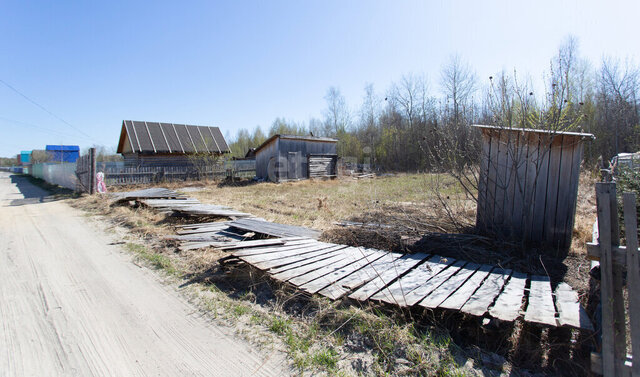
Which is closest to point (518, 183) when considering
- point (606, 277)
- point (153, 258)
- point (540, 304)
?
point (540, 304)

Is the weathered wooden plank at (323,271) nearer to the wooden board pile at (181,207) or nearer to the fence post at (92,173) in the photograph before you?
the wooden board pile at (181,207)

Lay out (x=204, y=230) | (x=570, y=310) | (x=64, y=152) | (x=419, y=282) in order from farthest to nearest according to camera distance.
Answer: (x=64, y=152) < (x=204, y=230) < (x=419, y=282) < (x=570, y=310)

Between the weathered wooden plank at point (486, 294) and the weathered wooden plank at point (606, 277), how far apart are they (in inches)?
30.5

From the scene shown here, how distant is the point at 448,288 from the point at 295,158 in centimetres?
1832

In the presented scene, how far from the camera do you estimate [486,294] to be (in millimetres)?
2992

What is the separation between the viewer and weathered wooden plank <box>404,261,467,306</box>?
2975mm

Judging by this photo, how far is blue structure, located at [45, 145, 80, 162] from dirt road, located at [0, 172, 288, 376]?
5535 cm

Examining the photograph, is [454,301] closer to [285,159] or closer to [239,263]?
[239,263]

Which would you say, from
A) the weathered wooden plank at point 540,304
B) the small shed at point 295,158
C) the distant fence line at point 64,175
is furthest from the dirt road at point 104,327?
the small shed at point 295,158

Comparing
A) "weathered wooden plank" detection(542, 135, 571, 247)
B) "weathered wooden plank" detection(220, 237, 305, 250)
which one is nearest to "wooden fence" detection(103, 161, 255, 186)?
"weathered wooden plank" detection(220, 237, 305, 250)

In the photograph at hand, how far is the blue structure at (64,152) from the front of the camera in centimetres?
4897

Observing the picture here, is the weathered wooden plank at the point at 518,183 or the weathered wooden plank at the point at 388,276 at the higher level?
the weathered wooden plank at the point at 518,183

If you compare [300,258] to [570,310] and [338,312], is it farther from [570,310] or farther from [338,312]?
[570,310]

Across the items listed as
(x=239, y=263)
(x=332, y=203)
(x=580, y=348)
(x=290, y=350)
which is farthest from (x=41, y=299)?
(x=332, y=203)
